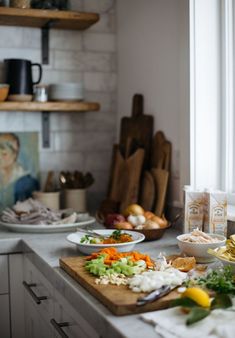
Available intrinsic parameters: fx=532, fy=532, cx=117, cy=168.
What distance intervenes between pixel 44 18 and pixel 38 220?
39.4 inches

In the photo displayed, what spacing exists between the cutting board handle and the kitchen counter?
0.65 m

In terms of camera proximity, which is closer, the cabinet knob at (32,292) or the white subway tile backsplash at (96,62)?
the cabinet knob at (32,292)

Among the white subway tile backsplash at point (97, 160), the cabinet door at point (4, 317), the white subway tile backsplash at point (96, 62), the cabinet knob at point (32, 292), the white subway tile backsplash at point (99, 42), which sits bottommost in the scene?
the cabinet door at point (4, 317)

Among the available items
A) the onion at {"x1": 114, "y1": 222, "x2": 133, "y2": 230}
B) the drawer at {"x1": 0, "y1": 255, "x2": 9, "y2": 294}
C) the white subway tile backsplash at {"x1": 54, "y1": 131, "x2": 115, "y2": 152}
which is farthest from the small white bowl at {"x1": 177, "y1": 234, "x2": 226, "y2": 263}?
the white subway tile backsplash at {"x1": 54, "y1": 131, "x2": 115, "y2": 152}

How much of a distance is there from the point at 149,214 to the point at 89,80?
3.35ft

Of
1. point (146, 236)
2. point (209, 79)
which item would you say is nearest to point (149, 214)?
point (146, 236)

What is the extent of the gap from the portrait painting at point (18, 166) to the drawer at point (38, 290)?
2.30ft

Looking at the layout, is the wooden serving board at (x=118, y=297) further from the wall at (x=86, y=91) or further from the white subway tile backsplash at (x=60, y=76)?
the white subway tile backsplash at (x=60, y=76)

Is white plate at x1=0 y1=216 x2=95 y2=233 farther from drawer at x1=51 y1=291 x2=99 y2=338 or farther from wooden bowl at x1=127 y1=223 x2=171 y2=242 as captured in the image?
drawer at x1=51 y1=291 x2=99 y2=338

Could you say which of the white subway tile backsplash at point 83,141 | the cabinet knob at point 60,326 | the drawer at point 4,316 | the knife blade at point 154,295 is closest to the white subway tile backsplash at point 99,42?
the white subway tile backsplash at point 83,141

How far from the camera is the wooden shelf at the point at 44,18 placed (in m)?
2.52

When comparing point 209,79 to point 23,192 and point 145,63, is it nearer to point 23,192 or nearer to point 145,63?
point 145,63

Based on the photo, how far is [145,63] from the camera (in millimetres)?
2625

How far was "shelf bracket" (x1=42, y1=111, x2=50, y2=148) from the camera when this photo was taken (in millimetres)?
2809
